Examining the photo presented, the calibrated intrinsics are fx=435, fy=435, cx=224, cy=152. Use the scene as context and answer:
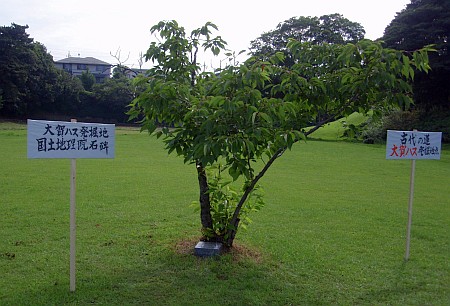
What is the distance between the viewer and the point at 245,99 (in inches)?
173

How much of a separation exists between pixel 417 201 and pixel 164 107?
26.3 feet

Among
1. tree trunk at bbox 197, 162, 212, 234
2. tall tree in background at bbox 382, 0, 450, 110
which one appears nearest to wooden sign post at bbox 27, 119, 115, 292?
tree trunk at bbox 197, 162, 212, 234

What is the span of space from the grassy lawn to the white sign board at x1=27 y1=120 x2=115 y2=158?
1.42 meters

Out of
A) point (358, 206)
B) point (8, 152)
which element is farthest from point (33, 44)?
point (358, 206)

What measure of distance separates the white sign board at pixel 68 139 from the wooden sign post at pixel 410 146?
11.3 feet

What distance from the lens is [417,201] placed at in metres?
10.5

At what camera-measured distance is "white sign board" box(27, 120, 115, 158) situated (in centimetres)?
406

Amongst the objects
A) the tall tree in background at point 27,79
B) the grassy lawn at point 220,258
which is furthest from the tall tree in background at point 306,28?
the grassy lawn at point 220,258

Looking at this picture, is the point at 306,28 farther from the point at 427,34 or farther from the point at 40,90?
the point at 40,90

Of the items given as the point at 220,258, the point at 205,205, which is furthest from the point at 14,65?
the point at 220,258

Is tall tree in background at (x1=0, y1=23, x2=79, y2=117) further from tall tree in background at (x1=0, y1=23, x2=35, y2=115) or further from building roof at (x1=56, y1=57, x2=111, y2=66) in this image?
building roof at (x1=56, y1=57, x2=111, y2=66)

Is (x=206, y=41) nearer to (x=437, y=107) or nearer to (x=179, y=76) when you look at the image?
(x=179, y=76)

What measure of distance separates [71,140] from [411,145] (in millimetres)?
4241

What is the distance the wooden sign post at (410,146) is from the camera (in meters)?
5.57
